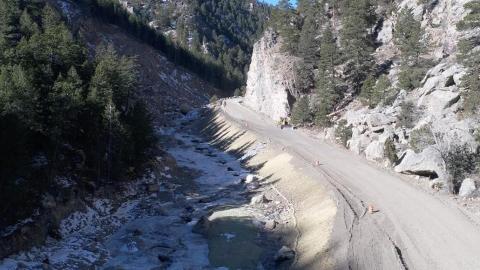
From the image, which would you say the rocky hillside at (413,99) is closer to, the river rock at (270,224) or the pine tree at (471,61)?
the pine tree at (471,61)

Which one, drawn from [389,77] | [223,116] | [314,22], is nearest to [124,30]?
[223,116]

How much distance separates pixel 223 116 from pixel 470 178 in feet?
198

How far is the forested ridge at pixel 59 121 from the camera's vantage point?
28969 millimetres

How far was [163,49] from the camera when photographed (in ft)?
543

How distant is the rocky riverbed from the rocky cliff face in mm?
27974

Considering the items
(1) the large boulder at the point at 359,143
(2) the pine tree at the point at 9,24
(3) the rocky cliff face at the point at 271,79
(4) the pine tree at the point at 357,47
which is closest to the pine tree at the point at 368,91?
(4) the pine tree at the point at 357,47

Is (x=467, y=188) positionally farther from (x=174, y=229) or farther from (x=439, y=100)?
(x=174, y=229)

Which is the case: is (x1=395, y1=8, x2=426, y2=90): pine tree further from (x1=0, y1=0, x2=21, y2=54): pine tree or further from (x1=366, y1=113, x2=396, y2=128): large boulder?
(x1=0, y1=0, x2=21, y2=54): pine tree

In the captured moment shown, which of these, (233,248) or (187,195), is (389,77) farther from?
(233,248)

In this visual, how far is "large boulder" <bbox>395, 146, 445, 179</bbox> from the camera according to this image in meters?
37.0

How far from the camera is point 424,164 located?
125ft

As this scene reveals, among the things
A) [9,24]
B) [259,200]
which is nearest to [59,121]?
[259,200]

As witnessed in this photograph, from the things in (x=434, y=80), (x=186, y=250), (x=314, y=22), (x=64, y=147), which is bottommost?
(x=186, y=250)

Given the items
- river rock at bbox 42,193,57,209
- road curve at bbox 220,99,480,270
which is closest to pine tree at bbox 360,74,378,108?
road curve at bbox 220,99,480,270
